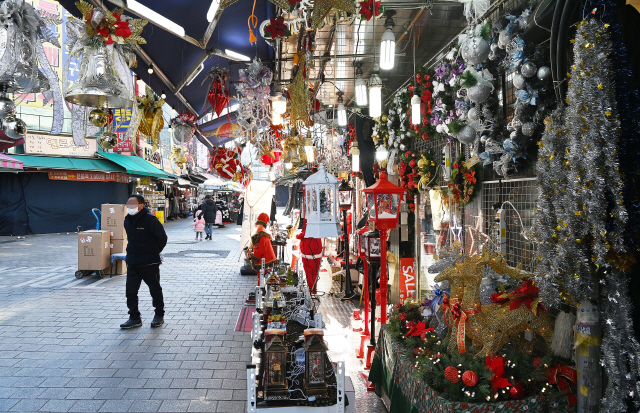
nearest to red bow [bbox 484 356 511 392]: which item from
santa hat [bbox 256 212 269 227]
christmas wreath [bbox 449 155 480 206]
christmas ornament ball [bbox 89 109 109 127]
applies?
christmas wreath [bbox 449 155 480 206]

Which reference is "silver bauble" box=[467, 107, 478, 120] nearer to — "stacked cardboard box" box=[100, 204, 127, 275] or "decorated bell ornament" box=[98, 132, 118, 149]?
"decorated bell ornament" box=[98, 132, 118, 149]

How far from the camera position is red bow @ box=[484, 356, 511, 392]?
103 inches

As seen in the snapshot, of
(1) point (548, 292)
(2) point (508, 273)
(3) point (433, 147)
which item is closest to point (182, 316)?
(3) point (433, 147)

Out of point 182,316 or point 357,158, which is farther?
point 357,158

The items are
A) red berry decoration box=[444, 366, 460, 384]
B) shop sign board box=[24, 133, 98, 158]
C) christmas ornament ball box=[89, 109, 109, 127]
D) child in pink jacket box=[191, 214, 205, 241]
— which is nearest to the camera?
red berry decoration box=[444, 366, 460, 384]

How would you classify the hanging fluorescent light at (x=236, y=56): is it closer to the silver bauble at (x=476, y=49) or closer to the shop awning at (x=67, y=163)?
the silver bauble at (x=476, y=49)

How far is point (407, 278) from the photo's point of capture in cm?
629

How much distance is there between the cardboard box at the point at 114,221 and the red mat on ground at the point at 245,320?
4470 mm

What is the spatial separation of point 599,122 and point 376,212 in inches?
116

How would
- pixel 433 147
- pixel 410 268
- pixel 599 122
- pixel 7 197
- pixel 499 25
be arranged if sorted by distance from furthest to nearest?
pixel 7 197 < pixel 410 268 < pixel 433 147 < pixel 499 25 < pixel 599 122

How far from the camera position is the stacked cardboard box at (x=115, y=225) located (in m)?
9.92

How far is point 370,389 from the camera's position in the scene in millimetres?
4344

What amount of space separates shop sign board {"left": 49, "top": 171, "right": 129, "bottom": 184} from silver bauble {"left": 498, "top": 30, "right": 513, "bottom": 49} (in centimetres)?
1994

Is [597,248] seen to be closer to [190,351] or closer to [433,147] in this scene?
[433,147]
